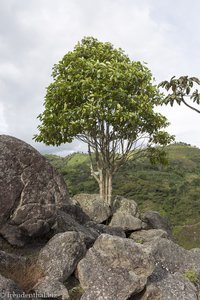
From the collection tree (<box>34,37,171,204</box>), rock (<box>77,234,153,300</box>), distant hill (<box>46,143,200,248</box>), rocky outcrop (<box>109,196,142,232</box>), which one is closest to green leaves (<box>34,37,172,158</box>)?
tree (<box>34,37,171,204</box>)

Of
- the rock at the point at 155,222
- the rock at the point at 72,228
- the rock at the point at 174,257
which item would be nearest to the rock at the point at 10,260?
the rock at the point at 72,228

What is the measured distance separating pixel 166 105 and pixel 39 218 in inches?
681

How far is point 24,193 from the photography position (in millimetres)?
14938

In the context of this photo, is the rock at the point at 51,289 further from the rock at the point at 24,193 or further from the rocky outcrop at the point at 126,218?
the rocky outcrop at the point at 126,218

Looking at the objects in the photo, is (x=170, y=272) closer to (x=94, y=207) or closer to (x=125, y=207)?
(x=94, y=207)

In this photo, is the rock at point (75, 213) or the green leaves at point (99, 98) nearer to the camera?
the rock at point (75, 213)

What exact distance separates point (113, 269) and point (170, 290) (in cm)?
250

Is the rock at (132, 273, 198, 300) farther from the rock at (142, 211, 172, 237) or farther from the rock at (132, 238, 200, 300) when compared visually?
the rock at (142, 211, 172, 237)

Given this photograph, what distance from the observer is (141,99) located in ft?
91.4

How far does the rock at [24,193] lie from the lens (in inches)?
572

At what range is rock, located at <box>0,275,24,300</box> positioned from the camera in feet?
36.2

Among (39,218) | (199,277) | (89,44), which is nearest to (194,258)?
(199,277)

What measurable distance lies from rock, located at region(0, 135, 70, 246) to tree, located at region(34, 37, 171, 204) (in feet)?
36.3

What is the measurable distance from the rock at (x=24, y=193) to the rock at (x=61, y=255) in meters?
1.05
